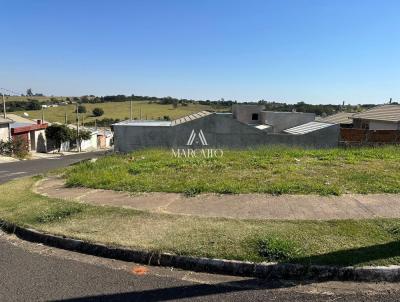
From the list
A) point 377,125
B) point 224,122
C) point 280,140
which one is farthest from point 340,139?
point 377,125

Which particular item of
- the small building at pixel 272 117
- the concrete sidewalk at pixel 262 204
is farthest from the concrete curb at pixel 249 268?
the small building at pixel 272 117

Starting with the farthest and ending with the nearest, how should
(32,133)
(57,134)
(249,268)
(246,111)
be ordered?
1. (57,134)
2. (32,133)
3. (246,111)
4. (249,268)

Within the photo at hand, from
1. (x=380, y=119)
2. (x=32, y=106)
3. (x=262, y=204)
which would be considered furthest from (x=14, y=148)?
(x=32, y=106)

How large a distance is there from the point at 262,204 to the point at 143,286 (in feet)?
10.3

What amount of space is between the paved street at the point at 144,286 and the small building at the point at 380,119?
92.7 ft

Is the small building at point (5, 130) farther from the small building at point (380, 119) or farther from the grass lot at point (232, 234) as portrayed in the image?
the grass lot at point (232, 234)

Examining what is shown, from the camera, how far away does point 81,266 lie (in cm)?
486

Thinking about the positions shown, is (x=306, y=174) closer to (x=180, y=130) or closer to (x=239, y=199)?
(x=239, y=199)

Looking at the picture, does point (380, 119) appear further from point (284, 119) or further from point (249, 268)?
point (249, 268)

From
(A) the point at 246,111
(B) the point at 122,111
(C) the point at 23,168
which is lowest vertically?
(C) the point at 23,168

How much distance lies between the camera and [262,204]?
6.91m

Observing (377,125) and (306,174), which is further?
(377,125)

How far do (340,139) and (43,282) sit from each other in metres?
21.1

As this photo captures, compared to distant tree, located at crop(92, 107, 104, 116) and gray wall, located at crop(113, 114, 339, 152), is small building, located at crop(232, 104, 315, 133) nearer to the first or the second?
gray wall, located at crop(113, 114, 339, 152)
